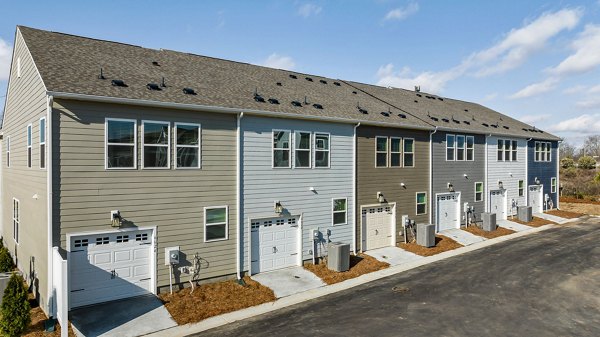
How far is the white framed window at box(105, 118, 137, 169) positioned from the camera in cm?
1050

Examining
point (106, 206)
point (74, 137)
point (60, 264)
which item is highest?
point (74, 137)

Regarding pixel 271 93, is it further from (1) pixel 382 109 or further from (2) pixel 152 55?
(1) pixel 382 109

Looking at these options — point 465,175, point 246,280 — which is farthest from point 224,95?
point 465,175

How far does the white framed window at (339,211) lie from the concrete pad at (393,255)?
2.03m

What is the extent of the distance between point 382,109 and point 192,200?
37.2ft

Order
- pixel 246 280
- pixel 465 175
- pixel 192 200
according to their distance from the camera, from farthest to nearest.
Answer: pixel 465 175, pixel 246 280, pixel 192 200

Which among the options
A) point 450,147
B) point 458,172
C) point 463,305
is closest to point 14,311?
point 463,305

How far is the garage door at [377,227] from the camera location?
1664 cm

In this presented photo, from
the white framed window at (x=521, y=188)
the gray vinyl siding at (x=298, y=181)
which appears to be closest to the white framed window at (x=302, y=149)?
the gray vinyl siding at (x=298, y=181)

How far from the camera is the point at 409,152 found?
18516 millimetres

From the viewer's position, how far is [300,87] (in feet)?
59.7

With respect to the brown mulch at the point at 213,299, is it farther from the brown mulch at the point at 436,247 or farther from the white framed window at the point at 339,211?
the brown mulch at the point at 436,247

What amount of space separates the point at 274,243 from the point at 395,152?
7.70 meters

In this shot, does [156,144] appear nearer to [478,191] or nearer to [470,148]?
[470,148]
